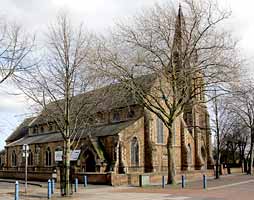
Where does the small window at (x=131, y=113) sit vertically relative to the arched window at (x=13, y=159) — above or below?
above

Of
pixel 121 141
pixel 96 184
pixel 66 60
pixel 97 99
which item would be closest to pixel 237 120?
pixel 121 141

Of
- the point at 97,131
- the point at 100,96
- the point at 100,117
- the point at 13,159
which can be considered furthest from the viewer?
the point at 13,159

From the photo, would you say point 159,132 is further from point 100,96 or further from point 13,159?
point 13,159

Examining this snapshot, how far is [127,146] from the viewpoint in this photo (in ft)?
145

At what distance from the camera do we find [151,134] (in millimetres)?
46000

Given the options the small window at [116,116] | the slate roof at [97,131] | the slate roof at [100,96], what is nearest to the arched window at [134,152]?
the slate roof at [97,131]

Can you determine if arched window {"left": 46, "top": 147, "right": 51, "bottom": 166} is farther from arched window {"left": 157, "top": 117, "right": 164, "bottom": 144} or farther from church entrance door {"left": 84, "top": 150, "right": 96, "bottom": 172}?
arched window {"left": 157, "top": 117, "right": 164, "bottom": 144}

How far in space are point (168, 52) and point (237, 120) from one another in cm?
3255

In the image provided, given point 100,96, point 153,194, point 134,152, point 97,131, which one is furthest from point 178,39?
point 97,131

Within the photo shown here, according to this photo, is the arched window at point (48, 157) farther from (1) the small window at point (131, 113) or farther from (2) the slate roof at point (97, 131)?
(1) the small window at point (131, 113)

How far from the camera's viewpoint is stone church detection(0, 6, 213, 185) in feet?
135

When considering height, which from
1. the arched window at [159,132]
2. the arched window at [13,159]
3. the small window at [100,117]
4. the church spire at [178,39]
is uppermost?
the church spire at [178,39]

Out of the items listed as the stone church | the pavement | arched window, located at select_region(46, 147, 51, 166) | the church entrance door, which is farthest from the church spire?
arched window, located at select_region(46, 147, 51, 166)

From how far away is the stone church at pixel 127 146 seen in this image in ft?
135
